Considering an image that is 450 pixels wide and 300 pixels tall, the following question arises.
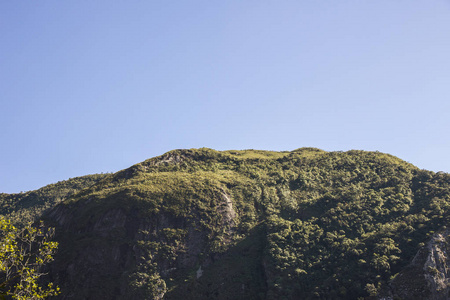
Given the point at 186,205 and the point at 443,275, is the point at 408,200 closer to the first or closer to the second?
the point at 443,275

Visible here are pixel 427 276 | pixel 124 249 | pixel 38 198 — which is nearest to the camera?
pixel 427 276

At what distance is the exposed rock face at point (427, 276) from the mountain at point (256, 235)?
168 mm

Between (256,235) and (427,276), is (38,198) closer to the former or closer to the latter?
(256,235)

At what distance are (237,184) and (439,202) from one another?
47.8 m

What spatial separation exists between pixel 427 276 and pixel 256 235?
33596 mm

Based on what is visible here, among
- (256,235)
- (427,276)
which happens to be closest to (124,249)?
(256,235)

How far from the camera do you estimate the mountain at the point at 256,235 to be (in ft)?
191

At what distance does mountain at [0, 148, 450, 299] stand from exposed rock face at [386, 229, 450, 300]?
0.55 ft

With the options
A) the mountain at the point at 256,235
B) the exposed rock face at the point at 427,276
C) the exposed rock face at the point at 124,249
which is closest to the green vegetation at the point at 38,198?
the mountain at the point at 256,235

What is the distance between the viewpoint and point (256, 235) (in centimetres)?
7400

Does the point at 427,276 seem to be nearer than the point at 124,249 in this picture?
Yes

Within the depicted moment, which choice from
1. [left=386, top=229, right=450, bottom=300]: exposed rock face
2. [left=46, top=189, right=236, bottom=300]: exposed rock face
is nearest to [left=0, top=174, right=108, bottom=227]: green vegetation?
[left=46, top=189, right=236, bottom=300]: exposed rock face

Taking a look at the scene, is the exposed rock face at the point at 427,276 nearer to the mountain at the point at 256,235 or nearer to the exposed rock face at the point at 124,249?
the mountain at the point at 256,235

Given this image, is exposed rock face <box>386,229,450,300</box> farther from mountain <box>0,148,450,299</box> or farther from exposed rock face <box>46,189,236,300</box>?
exposed rock face <box>46,189,236,300</box>
